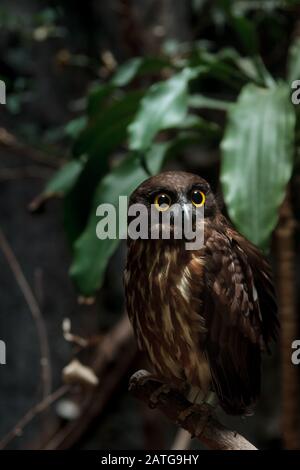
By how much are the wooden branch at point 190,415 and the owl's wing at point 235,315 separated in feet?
0.12

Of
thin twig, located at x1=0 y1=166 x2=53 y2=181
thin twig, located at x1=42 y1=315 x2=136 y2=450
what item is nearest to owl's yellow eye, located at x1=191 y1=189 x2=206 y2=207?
thin twig, located at x1=42 y1=315 x2=136 y2=450

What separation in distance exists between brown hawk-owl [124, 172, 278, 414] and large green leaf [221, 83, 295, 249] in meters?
0.29

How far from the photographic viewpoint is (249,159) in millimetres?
1266

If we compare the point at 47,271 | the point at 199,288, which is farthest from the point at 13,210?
the point at 199,288

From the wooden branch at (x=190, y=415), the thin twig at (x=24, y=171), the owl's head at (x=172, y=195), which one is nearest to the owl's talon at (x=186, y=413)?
the wooden branch at (x=190, y=415)

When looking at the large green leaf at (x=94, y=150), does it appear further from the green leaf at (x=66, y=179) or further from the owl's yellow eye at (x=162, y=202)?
the owl's yellow eye at (x=162, y=202)

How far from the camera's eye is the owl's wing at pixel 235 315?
2.76 ft

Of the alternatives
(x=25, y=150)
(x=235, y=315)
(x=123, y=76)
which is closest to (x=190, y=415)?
(x=235, y=315)

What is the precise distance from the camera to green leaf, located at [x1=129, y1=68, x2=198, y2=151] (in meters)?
1.29

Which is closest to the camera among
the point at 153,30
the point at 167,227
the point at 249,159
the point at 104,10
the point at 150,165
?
the point at 167,227

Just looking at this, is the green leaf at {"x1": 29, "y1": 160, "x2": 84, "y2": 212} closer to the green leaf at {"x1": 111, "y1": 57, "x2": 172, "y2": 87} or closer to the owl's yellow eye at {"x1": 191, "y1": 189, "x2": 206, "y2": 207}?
the green leaf at {"x1": 111, "y1": 57, "x2": 172, "y2": 87}

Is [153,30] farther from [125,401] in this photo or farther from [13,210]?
[125,401]
